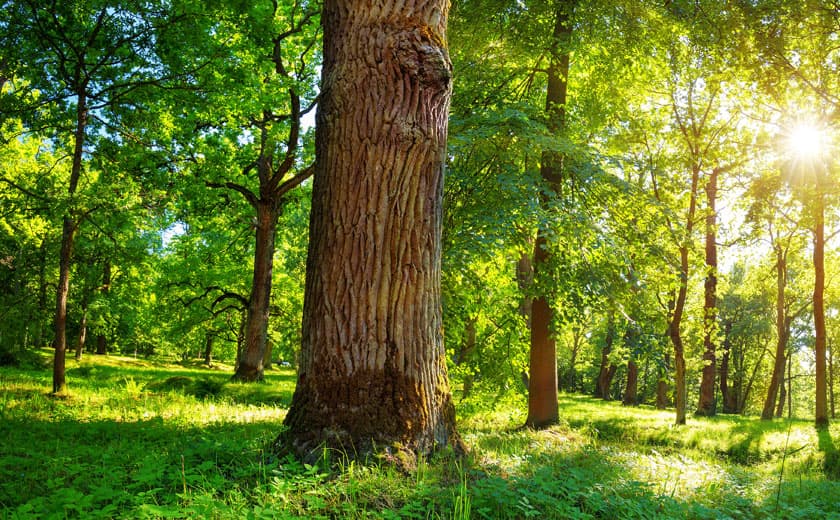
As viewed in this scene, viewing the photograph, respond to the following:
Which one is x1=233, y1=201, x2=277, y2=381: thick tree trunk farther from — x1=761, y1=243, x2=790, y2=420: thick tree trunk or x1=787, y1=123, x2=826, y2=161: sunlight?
x1=761, y1=243, x2=790, y2=420: thick tree trunk

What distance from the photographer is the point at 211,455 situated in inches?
141

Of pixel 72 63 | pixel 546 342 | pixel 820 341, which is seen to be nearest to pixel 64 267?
pixel 72 63

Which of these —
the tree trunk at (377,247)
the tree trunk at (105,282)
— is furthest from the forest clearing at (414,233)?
the tree trunk at (105,282)

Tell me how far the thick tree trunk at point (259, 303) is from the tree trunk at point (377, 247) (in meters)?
11.8

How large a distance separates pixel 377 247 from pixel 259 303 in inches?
500

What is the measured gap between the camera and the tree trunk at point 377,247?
3.60 meters

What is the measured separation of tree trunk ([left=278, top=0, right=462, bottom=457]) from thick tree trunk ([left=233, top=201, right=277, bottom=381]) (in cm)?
1183

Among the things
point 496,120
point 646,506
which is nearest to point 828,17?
point 496,120

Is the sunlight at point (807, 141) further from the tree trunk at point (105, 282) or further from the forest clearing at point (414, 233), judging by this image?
the tree trunk at point (105, 282)

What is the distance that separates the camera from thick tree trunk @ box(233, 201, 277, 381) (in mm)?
14875

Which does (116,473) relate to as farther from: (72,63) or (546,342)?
(72,63)

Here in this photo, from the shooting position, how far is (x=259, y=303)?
15477 millimetres

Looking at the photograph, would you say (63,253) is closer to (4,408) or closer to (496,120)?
(4,408)

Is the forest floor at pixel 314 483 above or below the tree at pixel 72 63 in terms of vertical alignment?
below
